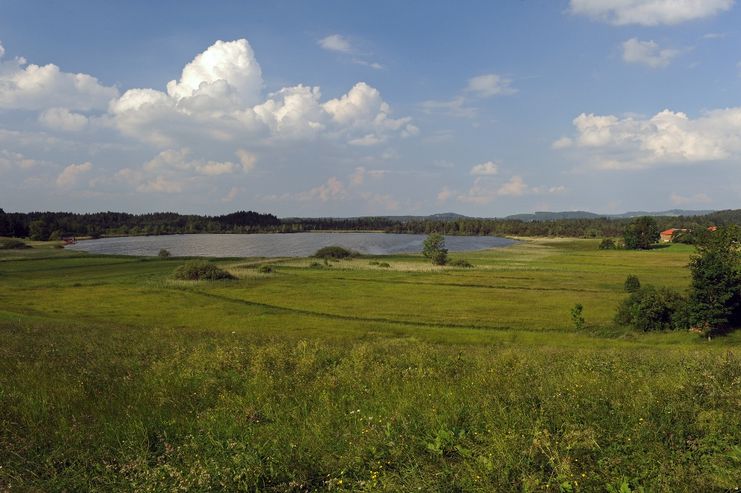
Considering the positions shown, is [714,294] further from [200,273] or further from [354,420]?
[200,273]

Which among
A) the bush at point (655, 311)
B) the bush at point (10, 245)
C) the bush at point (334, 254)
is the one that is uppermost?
the bush at point (10, 245)

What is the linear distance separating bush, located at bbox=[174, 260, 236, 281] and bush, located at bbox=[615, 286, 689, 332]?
68.4 m

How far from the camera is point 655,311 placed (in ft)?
153

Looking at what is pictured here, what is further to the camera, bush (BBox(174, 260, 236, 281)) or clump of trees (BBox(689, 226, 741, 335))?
bush (BBox(174, 260, 236, 281))

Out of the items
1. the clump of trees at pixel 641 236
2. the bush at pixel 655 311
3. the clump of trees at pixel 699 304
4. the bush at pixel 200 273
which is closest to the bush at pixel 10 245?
the bush at pixel 200 273

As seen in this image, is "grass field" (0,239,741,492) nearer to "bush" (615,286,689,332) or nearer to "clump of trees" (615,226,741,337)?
"bush" (615,286,689,332)

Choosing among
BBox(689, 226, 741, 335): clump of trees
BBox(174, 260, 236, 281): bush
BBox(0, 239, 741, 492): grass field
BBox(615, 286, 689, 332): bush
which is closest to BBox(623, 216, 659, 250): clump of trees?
BBox(689, 226, 741, 335): clump of trees

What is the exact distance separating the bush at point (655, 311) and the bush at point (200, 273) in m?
68.4

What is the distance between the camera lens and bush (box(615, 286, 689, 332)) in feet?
152

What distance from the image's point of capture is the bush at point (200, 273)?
8512cm

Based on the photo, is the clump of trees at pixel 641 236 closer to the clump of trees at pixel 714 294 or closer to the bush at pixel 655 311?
the clump of trees at pixel 714 294

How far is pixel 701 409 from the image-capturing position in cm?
653

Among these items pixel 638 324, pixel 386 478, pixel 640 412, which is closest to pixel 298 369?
pixel 386 478

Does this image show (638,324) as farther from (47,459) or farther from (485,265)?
(485,265)
